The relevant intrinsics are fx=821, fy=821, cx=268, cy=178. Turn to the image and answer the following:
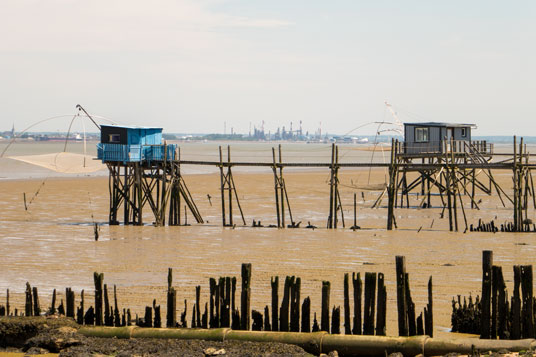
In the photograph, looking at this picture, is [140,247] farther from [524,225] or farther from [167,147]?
[524,225]

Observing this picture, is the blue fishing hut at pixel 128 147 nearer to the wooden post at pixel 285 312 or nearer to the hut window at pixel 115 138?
the hut window at pixel 115 138

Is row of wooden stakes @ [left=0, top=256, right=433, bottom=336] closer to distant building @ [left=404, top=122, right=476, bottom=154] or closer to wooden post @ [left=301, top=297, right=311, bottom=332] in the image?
wooden post @ [left=301, top=297, right=311, bottom=332]

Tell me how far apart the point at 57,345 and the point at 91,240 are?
17405mm

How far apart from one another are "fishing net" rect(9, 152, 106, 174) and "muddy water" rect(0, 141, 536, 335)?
105 inches

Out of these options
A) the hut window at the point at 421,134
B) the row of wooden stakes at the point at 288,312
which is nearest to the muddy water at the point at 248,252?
the row of wooden stakes at the point at 288,312

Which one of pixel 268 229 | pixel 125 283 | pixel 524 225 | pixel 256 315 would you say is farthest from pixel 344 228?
pixel 256 315

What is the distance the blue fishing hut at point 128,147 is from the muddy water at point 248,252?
11.3 ft

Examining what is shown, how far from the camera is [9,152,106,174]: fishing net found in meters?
39.4

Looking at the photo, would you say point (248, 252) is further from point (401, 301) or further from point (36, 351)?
point (36, 351)

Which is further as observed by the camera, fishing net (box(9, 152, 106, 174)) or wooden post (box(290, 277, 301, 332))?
fishing net (box(9, 152, 106, 174))

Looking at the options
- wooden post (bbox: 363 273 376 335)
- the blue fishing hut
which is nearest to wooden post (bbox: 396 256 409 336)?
wooden post (bbox: 363 273 376 335)

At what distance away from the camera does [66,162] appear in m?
40.6

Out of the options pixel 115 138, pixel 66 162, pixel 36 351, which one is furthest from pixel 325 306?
pixel 66 162

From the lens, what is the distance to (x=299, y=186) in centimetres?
6700
